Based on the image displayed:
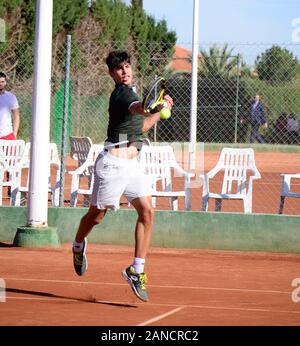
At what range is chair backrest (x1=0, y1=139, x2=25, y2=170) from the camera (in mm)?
16734

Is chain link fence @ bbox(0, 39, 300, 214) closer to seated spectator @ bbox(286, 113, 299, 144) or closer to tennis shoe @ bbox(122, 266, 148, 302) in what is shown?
seated spectator @ bbox(286, 113, 299, 144)

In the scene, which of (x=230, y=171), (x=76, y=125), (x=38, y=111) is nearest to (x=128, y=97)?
(x=38, y=111)

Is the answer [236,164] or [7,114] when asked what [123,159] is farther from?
[7,114]

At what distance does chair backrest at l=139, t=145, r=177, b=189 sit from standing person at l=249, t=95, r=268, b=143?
9.34 meters

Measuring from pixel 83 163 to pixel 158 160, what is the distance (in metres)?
1.35

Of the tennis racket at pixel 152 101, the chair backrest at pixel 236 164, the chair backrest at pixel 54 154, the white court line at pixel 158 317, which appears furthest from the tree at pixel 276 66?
the white court line at pixel 158 317

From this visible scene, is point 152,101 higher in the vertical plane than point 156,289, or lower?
higher

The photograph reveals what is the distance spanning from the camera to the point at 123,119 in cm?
1041

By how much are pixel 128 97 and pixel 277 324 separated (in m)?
2.52

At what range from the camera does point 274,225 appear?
14383 millimetres

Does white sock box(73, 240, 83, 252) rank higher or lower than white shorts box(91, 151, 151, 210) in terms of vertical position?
lower

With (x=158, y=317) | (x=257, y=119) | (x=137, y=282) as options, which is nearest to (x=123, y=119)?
(x=137, y=282)

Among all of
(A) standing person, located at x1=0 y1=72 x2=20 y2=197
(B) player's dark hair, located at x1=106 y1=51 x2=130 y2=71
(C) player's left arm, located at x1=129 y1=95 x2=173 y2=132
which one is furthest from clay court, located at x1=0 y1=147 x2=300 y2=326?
(A) standing person, located at x1=0 y1=72 x2=20 y2=197
